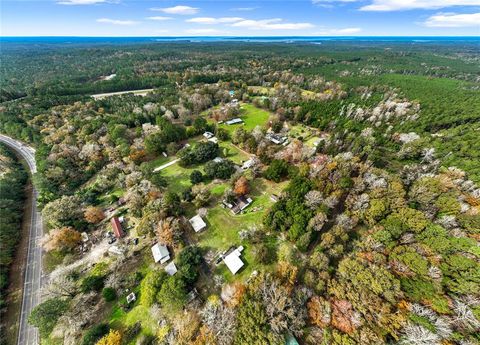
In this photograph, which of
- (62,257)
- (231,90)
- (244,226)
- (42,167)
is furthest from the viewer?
(231,90)

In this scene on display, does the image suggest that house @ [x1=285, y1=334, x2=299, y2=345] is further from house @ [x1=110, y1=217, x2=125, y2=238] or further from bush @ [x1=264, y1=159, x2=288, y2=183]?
house @ [x1=110, y1=217, x2=125, y2=238]

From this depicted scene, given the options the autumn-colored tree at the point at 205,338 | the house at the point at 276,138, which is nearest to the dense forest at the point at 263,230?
the autumn-colored tree at the point at 205,338

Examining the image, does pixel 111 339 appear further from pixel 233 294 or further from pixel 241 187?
pixel 241 187

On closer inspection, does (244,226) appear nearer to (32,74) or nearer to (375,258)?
(375,258)

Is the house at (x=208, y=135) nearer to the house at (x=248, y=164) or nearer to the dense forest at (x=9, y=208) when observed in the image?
the house at (x=248, y=164)

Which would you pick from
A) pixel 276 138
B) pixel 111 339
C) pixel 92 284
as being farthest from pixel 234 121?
pixel 111 339

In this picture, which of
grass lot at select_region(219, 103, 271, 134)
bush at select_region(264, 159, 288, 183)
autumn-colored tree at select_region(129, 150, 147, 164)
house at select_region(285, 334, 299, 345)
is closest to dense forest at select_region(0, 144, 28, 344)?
autumn-colored tree at select_region(129, 150, 147, 164)

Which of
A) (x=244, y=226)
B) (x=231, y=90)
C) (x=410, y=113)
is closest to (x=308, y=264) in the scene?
(x=244, y=226)
